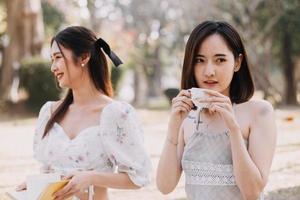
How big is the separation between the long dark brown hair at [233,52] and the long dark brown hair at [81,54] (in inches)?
24.9

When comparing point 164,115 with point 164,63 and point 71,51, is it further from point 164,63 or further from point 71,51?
point 164,63

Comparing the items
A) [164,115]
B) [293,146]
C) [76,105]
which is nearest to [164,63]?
[164,115]

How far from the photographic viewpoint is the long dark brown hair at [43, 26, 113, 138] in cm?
279

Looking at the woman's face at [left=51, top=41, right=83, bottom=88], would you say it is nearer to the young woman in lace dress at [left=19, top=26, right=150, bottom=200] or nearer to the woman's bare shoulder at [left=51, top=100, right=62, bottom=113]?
the young woman in lace dress at [left=19, top=26, right=150, bottom=200]

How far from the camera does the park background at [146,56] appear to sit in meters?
8.02

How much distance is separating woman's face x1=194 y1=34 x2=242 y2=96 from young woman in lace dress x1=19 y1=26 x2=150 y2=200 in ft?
1.95

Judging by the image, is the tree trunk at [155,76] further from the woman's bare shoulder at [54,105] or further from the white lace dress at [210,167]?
the white lace dress at [210,167]

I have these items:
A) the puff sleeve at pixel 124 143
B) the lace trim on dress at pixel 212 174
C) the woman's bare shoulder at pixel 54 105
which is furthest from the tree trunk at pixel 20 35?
the lace trim on dress at pixel 212 174

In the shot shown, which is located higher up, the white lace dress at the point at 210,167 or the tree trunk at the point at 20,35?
the tree trunk at the point at 20,35

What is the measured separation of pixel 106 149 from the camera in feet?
9.02

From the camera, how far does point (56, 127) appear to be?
113 inches

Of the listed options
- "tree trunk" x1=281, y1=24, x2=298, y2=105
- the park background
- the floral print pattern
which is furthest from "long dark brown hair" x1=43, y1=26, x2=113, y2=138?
"tree trunk" x1=281, y1=24, x2=298, y2=105

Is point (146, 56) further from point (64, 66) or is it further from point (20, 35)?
point (64, 66)

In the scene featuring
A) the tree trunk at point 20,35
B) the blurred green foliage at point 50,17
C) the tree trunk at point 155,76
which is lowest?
the tree trunk at point 155,76
